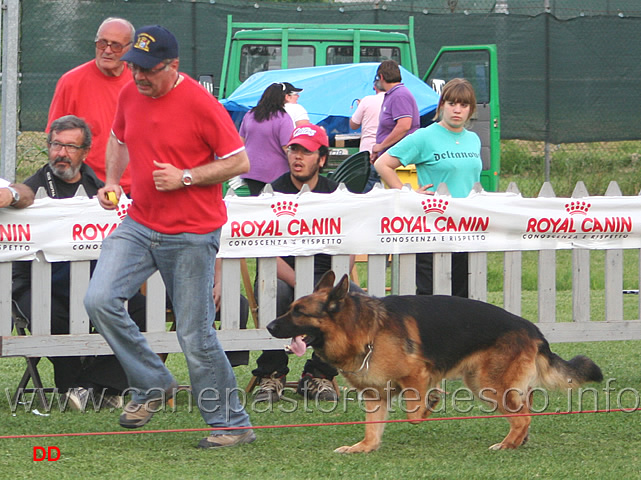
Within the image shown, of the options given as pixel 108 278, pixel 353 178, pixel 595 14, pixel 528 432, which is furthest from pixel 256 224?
pixel 595 14

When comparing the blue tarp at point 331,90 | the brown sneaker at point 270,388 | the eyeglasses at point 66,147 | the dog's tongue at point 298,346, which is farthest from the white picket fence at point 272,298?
the blue tarp at point 331,90

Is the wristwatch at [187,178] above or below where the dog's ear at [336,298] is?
above

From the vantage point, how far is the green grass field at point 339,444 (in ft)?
15.0

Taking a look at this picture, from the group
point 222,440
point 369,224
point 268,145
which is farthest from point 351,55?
point 222,440

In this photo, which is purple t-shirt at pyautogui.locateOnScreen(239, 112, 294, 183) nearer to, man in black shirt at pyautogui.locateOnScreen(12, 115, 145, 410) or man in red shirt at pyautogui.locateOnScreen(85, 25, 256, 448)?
man in black shirt at pyautogui.locateOnScreen(12, 115, 145, 410)

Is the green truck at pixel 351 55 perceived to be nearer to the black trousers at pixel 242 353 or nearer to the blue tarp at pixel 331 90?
the blue tarp at pixel 331 90

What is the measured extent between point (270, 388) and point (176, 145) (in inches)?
86.3

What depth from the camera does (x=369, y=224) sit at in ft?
20.7

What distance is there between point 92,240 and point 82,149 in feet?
1.84

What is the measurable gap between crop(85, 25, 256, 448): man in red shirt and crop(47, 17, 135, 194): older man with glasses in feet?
6.11

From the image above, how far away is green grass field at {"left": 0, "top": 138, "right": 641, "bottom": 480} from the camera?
4.57 m

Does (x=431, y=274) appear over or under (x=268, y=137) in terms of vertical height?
under

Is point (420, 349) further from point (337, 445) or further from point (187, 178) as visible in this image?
point (187, 178)

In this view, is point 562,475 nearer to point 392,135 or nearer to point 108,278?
point 108,278
